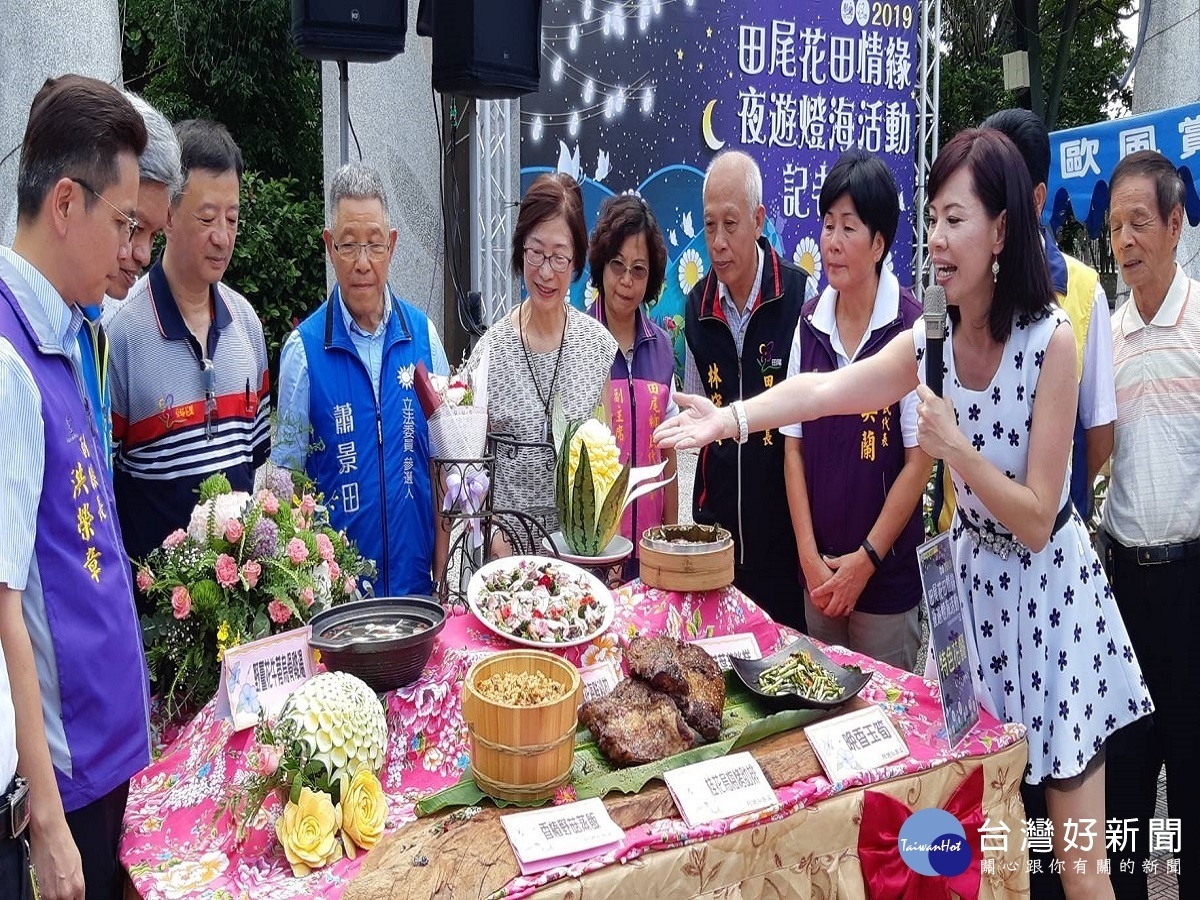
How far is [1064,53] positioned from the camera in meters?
14.5

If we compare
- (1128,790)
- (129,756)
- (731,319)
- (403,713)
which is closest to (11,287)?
(129,756)

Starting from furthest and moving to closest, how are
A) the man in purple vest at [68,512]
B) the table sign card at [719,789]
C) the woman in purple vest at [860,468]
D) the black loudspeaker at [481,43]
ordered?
1. the black loudspeaker at [481,43]
2. the woman in purple vest at [860,468]
3. the table sign card at [719,789]
4. the man in purple vest at [68,512]

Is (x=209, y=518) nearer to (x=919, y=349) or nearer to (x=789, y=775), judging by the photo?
(x=789, y=775)

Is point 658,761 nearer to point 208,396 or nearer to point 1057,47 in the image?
point 208,396

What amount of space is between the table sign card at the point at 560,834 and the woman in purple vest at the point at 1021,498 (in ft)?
2.78

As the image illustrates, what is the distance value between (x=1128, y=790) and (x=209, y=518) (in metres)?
2.41

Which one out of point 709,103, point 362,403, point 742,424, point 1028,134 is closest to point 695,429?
point 742,424

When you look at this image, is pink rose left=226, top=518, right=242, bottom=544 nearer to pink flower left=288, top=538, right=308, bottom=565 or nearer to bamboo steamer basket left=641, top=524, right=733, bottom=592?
pink flower left=288, top=538, right=308, bottom=565

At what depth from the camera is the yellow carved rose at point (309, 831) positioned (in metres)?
1.48

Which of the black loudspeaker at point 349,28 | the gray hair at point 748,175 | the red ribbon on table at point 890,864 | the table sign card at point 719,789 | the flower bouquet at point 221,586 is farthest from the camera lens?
the black loudspeaker at point 349,28

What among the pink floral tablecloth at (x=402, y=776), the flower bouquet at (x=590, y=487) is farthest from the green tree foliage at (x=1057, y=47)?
the pink floral tablecloth at (x=402, y=776)

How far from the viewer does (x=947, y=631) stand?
72.0 inches

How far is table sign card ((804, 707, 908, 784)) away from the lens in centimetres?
181

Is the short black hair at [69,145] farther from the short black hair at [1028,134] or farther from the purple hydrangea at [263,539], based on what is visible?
the short black hair at [1028,134]
